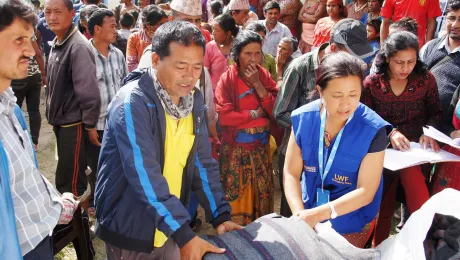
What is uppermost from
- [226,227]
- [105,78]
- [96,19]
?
[96,19]

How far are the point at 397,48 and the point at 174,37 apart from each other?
161 cm

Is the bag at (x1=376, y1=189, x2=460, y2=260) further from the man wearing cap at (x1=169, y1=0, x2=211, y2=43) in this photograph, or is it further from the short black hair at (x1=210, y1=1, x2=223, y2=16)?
the short black hair at (x1=210, y1=1, x2=223, y2=16)

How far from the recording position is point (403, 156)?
238 centimetres

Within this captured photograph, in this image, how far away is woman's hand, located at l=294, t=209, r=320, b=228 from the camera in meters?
1.82

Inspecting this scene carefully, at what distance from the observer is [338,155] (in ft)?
6.61

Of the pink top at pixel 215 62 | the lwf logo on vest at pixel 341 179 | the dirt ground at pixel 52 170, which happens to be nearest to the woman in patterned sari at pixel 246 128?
the dirt ground at pixel 52 170

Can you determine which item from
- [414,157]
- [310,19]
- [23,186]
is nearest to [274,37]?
[310,19]

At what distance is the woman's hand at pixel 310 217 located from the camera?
1.82 metres

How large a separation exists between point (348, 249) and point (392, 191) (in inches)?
55.4

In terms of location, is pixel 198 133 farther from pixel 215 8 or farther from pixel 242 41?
pixel 215 8

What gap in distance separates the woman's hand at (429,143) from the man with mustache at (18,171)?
2092mm

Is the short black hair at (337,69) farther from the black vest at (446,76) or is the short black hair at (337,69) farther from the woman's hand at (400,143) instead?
the black vest at (446,76)

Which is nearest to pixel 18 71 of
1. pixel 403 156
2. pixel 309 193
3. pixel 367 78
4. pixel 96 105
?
pixel 309 193

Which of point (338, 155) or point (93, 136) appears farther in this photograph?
point (93, 136)
